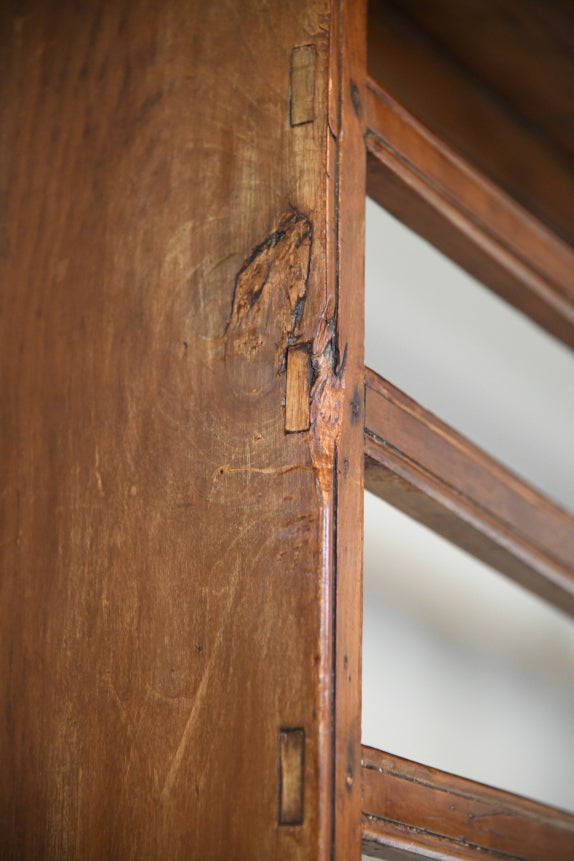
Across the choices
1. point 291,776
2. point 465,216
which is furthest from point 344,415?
point 465,216

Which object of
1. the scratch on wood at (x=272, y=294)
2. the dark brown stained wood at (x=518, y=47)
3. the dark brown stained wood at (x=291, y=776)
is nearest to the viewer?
the dark brown stained wood at (x=291, y=776)

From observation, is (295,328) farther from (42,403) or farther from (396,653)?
Result: (396,653)

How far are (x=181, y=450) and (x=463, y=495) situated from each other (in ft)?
1.10

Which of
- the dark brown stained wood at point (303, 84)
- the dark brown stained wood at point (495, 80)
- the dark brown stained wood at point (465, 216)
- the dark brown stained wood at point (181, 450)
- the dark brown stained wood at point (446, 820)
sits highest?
the dark brown stained wood at point (495, 80)

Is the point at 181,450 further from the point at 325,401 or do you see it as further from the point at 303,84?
the point at 303,84

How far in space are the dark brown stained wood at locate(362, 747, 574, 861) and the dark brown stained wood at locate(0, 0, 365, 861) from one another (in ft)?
0.32

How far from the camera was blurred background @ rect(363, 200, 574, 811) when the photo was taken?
3.62 ft

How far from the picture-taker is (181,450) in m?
0.73

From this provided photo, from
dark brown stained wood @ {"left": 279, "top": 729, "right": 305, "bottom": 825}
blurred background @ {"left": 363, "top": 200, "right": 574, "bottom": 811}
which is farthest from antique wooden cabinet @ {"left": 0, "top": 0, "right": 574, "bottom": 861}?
blurred background @ {"left": 363, "top": 200, "right": 574, "bottom": 811}

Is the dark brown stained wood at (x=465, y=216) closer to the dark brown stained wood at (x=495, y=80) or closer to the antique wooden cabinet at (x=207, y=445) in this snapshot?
the antique wooden cabinet at (x=207, y=445)

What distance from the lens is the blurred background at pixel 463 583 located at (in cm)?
110

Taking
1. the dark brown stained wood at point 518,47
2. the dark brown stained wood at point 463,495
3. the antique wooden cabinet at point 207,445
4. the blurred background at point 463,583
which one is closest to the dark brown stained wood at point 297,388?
the antique wooden cabinet at point 207,445

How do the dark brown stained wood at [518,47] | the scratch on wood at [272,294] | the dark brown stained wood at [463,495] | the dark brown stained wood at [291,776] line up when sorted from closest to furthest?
the dark brown stained wood at [291,776] < the scratch on wood at [272,294] < the dark brown stained wood at [463,495] < the dark brown stained wood at [518,47]

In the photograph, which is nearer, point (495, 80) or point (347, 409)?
point (347, 409)
